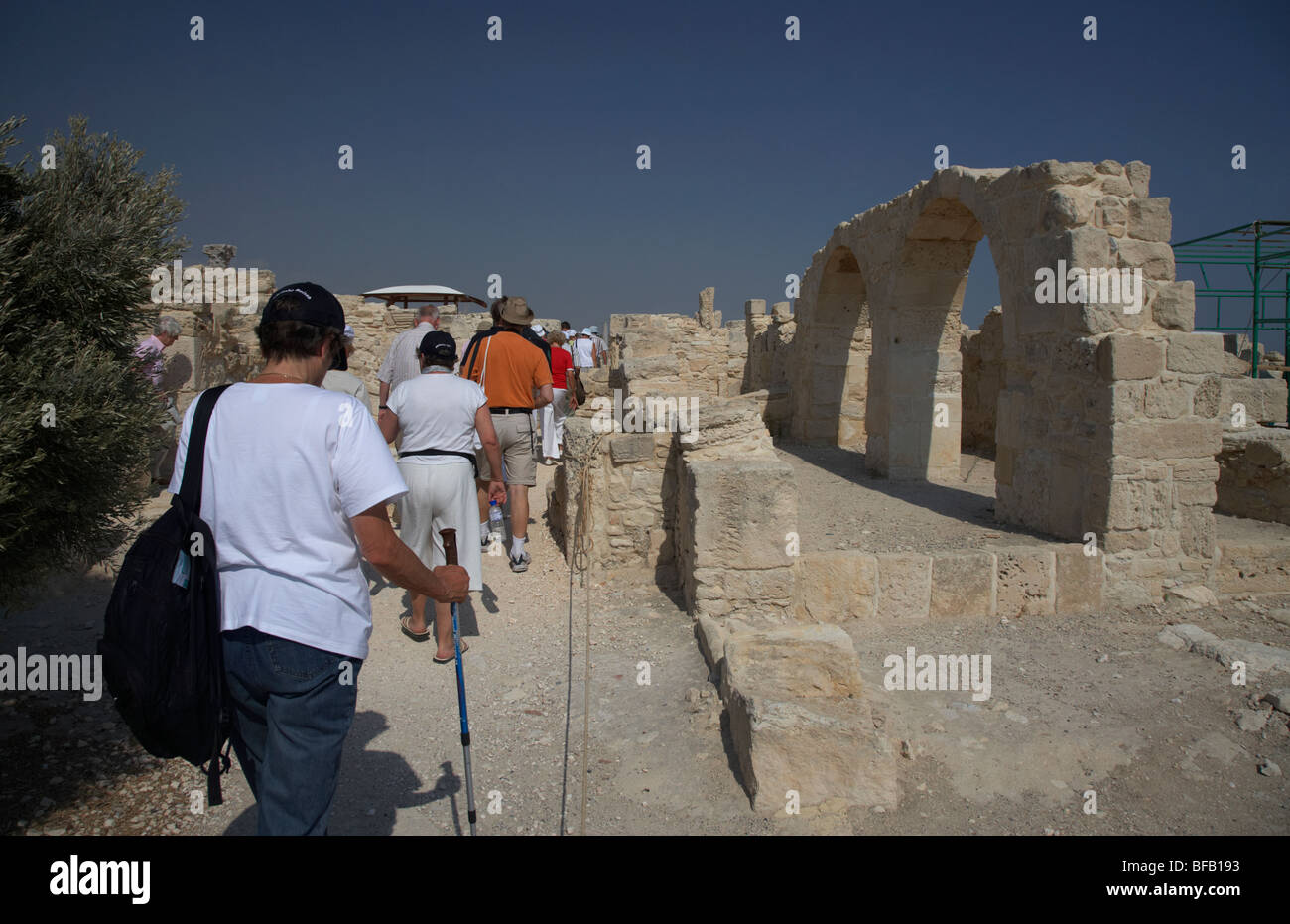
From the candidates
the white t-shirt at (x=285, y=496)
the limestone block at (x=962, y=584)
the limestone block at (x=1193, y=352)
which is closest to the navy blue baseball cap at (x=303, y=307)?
the white t-shirt at (x=285, y=496)

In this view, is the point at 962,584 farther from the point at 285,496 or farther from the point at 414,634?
the point at 285,496

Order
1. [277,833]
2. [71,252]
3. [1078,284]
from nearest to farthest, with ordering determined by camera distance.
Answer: [277,833] → [71,252] → [1078,284]

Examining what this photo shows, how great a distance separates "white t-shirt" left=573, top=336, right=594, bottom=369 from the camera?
1180 cm

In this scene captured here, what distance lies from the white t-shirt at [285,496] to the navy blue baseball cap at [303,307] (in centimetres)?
17

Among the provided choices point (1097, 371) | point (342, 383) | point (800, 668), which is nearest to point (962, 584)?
point (1097, 371)

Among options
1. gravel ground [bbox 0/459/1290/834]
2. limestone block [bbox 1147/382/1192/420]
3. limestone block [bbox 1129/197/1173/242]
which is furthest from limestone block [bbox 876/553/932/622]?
limestone block [bbox 1129/197/1173/242]

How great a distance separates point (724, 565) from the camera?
429 centimetres

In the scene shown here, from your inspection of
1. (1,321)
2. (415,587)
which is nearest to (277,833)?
(415,587)

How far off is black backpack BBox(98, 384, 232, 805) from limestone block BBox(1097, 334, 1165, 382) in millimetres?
5115

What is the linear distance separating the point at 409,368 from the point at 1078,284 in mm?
4525

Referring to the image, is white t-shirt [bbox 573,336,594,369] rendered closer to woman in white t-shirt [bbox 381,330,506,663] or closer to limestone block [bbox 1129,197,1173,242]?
limestone block [bbox 1129,197,1173,242]
